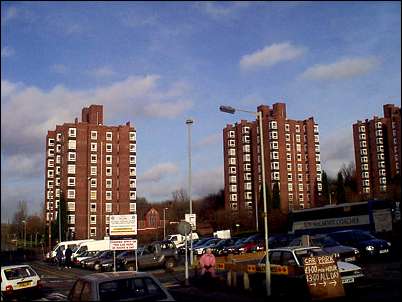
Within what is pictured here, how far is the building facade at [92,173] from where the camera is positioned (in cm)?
10412

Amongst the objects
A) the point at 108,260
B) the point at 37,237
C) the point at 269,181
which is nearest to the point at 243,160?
the point at 269,181

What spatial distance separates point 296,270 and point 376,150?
386ft

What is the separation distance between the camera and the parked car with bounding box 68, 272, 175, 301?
9.48 metres

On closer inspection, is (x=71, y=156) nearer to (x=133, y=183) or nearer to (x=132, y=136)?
(x=132, y=136)

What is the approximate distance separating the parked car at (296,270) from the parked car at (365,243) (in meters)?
10.2

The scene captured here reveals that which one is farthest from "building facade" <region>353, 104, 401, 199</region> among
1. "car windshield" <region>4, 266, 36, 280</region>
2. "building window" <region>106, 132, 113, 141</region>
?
"car windshield" <region>4, 266, 36, 280</region>

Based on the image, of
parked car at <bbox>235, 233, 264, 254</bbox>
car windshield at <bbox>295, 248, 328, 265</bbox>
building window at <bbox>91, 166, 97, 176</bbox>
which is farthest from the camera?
building window at <bbox>91, 166, 97, 176</bbox>

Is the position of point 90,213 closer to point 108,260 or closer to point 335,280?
point 108,260

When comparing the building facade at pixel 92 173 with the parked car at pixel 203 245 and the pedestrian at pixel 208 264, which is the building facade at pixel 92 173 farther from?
the pedestrian at pixel 208 264

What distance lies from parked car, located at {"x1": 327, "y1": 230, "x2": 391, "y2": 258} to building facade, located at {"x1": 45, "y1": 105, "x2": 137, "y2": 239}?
77868 mm

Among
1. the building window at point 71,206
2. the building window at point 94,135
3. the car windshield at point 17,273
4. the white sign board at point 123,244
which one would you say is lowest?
the car windshield at point 17,273

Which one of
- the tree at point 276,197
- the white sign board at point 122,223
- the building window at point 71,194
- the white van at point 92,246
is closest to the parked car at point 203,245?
the white van at point 92,246

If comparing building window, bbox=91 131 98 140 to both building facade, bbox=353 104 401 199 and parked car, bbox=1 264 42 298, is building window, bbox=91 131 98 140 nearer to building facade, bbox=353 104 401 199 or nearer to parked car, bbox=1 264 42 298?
building facade, bbox=353 104 401 199

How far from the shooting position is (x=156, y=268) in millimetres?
35406
